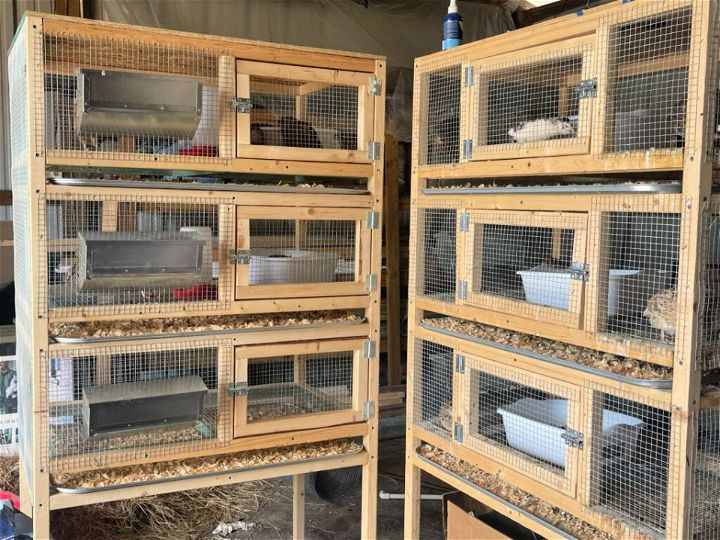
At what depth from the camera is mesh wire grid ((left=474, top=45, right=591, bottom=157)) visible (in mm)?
1989

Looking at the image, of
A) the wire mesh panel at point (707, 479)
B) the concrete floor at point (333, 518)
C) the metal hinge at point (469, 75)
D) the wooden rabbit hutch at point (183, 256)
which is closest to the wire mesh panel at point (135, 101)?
the wooden rabbit hutch at point (183, 256)

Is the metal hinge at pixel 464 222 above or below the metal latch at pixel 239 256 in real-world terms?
above

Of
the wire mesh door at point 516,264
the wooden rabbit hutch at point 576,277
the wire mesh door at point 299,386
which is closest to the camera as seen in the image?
the wooden rabbit hutch at point 576,277

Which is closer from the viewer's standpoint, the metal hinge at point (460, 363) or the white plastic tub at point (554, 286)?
the white plastic tub at point (554, 286)

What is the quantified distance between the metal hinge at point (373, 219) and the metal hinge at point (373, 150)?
18 centimetres

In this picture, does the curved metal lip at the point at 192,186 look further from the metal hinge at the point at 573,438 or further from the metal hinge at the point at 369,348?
the metal hinge at the point at 573,438

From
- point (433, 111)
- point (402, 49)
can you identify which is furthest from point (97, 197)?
point (402, 49)

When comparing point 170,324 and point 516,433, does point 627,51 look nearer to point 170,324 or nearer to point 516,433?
point 516,433

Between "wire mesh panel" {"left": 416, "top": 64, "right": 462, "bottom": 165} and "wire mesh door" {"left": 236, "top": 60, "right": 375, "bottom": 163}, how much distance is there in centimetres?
18

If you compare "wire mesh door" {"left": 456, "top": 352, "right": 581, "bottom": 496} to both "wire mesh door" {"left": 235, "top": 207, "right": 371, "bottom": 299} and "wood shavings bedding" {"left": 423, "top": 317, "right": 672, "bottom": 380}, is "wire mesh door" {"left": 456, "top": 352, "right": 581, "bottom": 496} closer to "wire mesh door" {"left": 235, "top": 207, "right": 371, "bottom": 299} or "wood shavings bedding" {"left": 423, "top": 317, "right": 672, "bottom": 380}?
"wood shavings bedding" {"left": 423, "top": 317, "right": 672, "bottom": 380}

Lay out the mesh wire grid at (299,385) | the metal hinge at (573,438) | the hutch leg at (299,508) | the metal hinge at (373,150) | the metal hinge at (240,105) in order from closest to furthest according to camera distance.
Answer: the metal hinge at (573,438) < the metal hinge at (240,105) < the metal hinge at (373,150) < the mesh wire grid at (299,385) < the hutch leg at (299,508)

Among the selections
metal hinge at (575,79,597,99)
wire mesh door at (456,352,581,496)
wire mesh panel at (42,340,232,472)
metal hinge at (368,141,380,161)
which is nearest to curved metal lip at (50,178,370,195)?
metal hinge at (368,141,380,161)

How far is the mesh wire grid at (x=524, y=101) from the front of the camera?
1989 mm

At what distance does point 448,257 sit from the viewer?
Answer: 243 cm
